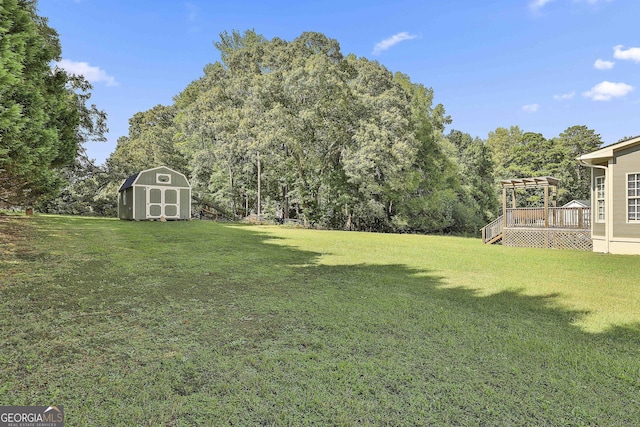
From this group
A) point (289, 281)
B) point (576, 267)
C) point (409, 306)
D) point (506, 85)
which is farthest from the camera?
point (506, 85)

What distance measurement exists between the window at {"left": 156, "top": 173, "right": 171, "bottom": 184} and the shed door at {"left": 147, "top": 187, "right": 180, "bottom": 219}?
0.43 metres

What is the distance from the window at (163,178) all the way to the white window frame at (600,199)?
75.3ft

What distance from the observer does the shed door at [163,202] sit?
21761 millimetres

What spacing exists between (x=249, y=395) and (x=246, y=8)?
16.2 m

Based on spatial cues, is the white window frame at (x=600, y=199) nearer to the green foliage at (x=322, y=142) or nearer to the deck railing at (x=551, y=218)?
the deck railing at (x=551, y=218)

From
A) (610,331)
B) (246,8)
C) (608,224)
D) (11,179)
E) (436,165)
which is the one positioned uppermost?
(246,8)

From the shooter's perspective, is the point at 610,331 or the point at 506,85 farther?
the point at 506,85

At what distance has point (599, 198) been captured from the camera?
12.2 metres

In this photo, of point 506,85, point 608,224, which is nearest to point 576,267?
point 608,224

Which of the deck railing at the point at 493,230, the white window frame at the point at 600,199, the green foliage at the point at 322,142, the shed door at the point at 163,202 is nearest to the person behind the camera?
the white window frame at the point at 600,199

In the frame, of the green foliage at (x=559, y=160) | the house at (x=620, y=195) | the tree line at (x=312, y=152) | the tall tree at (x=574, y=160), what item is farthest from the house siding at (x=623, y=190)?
the tall tree at (x=574, y=160)

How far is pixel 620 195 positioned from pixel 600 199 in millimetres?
883

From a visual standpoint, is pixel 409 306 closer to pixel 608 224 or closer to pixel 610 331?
pixel 610 331

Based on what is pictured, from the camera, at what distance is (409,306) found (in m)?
4.77
